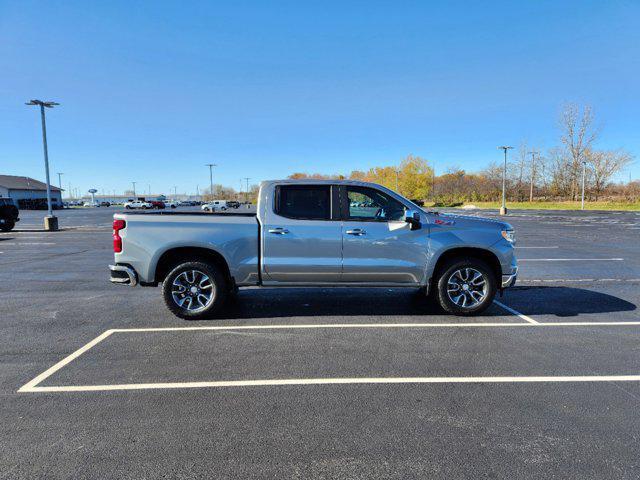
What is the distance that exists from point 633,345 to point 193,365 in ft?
16.7

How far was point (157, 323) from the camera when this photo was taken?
5.52m

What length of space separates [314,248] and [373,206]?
1.08 metres

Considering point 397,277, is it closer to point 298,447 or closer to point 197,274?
point 197,274

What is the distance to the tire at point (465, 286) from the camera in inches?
225

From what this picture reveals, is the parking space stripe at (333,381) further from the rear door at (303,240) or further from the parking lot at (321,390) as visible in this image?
the rear door at (303,240)

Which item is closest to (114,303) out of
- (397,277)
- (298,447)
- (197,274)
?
(197,274)

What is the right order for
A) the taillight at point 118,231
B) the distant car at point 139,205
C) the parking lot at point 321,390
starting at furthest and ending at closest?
the distant car at point 139,205
the taillight at point 118,231
the parking lot at point 321,390

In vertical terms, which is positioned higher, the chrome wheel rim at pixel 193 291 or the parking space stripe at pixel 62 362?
the chrome wheel rim at pixel 193 291

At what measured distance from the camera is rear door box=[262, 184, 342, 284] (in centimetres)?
554

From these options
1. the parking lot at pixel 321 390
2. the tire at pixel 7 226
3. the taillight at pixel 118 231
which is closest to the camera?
the parking lot at pixel 321 390

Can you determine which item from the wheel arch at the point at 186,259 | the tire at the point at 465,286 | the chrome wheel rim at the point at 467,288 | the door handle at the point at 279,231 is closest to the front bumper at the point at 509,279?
the tire at the point at 465,286

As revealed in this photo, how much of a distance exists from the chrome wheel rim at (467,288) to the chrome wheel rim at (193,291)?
3.50 meters

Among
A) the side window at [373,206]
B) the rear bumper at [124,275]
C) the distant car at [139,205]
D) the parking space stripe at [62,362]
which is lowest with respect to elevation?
the parking space stripe at [62,362]

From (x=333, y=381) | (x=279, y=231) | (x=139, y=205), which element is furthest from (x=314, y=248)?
(x=139, y=205)
